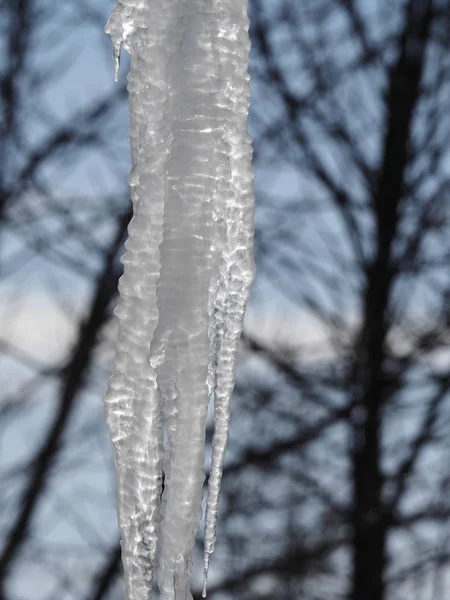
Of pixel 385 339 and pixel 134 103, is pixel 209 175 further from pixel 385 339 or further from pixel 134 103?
pixel 385 339

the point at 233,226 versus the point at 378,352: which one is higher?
the point at 378,352

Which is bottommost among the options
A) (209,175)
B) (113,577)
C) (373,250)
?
(113,577)

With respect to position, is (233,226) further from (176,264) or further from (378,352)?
(378,352)

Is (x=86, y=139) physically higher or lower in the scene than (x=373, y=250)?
higher

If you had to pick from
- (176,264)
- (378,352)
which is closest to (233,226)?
(176,264)

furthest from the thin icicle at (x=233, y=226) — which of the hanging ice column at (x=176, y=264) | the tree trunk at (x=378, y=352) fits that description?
the tree trunk at (x=378, y=352)

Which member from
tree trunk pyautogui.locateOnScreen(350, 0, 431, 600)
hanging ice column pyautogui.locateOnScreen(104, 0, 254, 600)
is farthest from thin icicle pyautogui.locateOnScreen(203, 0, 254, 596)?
tree trunk pyautogui.locateOnScreen(350, 0, 431, 600)

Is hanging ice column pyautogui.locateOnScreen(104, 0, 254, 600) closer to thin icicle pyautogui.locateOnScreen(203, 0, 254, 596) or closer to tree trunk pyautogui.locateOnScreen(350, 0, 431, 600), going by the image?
thin icicle pyautogui.locateOnScreen(203, 0, 254, 596)

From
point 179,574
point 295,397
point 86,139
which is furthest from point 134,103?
point 86,139
